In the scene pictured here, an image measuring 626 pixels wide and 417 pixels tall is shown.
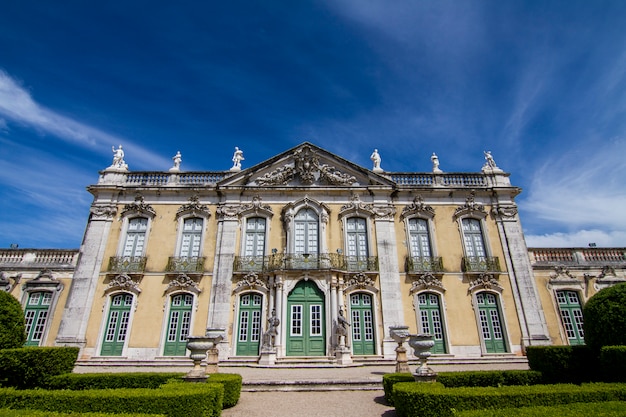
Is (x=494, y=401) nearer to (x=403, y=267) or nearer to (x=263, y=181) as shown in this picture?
(x=403, y=267)

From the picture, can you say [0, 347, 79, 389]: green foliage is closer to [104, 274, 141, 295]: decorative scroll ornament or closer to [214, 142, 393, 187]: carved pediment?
[104, 274, 141, 295]: decorative scroll ornament

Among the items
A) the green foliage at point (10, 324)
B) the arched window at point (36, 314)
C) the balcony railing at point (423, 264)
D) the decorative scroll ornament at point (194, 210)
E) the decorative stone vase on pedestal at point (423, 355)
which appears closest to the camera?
the decorative stone vase on pedestal at point (423, 355)

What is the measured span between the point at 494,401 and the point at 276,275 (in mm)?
10766

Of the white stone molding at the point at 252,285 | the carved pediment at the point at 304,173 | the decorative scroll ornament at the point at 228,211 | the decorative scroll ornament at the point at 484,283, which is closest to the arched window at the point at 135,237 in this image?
the decorative scroll ornament at the point at 228,211

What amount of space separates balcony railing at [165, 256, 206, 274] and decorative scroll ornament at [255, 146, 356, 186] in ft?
16.0

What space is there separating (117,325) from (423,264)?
1405 centimetres

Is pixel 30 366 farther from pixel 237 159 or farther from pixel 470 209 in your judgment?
pixel 470 209

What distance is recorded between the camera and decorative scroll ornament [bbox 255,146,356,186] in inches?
733

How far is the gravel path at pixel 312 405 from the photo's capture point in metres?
7.82

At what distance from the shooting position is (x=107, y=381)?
9.34 m

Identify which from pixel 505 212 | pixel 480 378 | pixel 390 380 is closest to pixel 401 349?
pixel 480 378

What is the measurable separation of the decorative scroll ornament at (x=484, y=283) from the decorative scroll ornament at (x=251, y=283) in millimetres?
9420

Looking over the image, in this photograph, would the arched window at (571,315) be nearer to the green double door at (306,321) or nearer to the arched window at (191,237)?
the green double door at (306,321)

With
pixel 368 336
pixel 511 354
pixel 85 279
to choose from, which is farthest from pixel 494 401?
pixel 85 279
